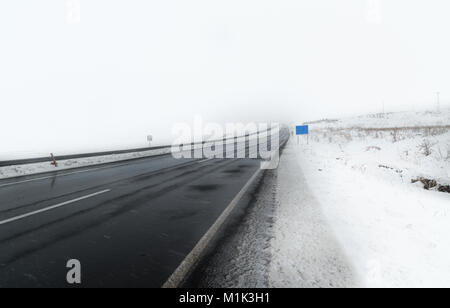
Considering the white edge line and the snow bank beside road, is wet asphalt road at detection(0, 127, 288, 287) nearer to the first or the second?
the white edge line

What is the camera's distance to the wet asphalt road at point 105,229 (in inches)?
101

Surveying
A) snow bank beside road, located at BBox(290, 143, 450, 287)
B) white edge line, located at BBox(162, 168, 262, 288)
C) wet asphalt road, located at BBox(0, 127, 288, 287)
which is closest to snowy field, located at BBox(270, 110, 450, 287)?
snow bank beside road, located at BBox(290, 143, 450, 287)

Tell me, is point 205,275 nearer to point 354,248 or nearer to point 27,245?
point 354,248

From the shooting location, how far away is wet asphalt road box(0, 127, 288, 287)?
2559mm

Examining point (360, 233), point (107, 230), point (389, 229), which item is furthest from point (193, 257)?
point (389, 229)

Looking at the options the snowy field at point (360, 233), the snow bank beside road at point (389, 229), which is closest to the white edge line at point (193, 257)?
the snowy field at point (360, 233)

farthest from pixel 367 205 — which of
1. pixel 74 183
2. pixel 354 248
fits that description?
pixel 74 183

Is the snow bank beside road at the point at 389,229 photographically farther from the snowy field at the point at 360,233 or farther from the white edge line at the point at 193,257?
the white edge line at the point at 193,257

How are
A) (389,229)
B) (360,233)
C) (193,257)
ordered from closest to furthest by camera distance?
(193,257)
(360,233)
(389,229)

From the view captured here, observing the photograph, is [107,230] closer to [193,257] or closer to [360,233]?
[193,257]

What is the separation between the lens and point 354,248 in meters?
2.99

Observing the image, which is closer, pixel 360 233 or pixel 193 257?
pixel 193 257

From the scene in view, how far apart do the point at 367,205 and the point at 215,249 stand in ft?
12.4

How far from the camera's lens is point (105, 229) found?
3768 mm
